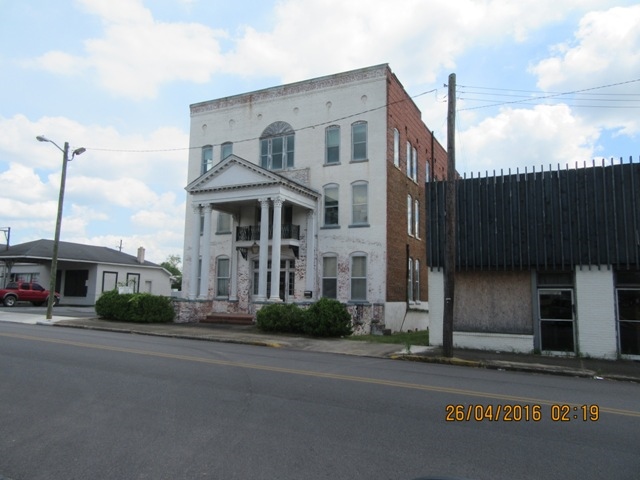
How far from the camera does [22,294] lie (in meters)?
34.8

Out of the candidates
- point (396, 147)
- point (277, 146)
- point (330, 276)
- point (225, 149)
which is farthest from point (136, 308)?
point (396, 147)

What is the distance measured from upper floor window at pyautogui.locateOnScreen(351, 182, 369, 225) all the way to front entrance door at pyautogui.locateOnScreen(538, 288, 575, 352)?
976cm

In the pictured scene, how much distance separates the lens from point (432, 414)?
274 inches

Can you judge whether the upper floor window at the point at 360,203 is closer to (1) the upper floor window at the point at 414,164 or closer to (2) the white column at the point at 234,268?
(1) the upper floor window at the point at 414,164

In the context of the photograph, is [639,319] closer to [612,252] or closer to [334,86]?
[612,252]

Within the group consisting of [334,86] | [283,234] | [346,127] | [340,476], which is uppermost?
[334,86]

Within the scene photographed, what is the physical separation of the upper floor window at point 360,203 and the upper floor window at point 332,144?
6.03 feet

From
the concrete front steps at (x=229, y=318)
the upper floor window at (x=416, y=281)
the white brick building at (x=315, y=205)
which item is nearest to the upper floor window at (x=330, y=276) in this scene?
the white brick building at (x=315, y=205)

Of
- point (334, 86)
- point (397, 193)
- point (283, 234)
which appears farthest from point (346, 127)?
point (283, 234)

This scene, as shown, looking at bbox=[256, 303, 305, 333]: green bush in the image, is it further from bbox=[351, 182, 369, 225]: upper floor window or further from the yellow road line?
the yellow road line

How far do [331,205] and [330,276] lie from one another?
3.47m

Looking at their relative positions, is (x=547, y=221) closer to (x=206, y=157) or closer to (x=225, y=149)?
(x=225, y=149)

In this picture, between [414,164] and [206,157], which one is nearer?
[414,164]

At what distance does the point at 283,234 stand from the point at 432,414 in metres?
18.1
